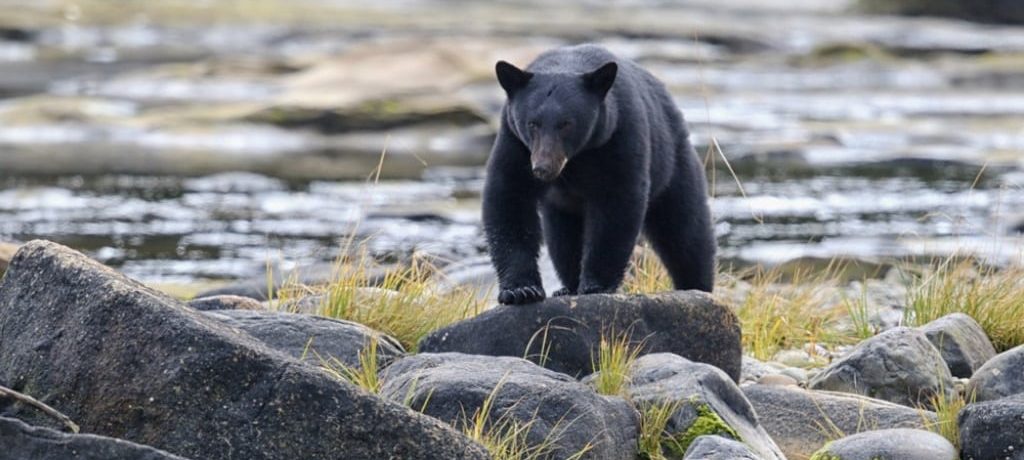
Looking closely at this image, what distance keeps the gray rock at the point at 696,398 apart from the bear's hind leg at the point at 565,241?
3.92ft

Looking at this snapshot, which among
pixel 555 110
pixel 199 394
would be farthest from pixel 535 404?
pixel 555 110

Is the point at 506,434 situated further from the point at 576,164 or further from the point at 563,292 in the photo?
the point at 563,292

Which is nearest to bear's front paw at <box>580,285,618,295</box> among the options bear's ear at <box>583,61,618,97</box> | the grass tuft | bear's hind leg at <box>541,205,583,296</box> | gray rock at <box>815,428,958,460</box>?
bear's hind leg at <box>541,205,583,296</box>

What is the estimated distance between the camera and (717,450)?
199 inches

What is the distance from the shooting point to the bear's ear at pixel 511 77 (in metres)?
6.09

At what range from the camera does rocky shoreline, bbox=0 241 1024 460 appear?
446 centimetres

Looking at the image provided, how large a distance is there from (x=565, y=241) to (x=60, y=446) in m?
3.15

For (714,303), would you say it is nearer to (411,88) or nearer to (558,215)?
(558,215)

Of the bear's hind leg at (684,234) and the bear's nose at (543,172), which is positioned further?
the bear's hind leg at (684,234)

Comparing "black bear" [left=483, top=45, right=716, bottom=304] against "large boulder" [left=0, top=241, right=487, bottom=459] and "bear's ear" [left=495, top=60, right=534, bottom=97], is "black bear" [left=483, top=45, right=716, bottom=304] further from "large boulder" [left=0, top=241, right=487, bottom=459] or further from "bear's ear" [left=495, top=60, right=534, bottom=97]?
"large boulder" [left=0, top=241, right=487, bottom=459]

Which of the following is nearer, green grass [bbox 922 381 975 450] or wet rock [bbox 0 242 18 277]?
green grass [bbox 922 381 975 450]

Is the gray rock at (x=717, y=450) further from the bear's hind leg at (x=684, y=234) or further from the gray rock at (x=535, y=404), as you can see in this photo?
the bear's hind leg at (x=684, y=234)

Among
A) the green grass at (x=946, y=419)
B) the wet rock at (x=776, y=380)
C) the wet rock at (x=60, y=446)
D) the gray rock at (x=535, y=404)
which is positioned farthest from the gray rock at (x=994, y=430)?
the wet rock at (x=60, y=446)

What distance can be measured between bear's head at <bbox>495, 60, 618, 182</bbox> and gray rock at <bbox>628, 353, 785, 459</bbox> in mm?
813
